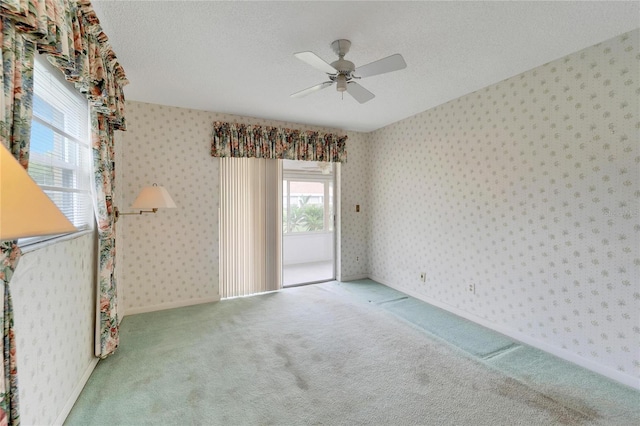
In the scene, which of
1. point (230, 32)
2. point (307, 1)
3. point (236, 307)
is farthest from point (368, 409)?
point (230, 32)

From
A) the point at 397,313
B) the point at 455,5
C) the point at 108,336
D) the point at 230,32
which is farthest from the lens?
the point at 397,313

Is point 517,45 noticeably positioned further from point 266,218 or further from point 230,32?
point 266,218

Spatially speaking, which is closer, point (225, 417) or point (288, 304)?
point (225, 417)

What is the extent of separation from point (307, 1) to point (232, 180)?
8.92 feet

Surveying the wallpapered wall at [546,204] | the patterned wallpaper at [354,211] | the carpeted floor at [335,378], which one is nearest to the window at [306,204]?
the patterned wallpaper at [354,211]

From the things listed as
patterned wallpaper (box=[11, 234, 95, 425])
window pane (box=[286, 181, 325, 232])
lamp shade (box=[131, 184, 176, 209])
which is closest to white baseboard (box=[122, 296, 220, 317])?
patterned wallpaper (box=[11, 234, 95, 425])

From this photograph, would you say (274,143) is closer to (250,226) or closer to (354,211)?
(250,226)

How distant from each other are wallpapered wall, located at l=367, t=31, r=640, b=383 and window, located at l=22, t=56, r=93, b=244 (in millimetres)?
3624

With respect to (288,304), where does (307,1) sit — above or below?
above

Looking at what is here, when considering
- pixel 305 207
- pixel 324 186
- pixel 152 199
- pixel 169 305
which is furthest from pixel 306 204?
pixel 152 199

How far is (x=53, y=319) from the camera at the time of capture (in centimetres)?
168

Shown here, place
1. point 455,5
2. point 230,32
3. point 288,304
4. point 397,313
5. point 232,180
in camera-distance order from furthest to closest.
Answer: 1. point 232,180
2. point 288,304
3. point 397,313
4. point 230,32
5. point 455,5

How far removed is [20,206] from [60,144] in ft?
6.03

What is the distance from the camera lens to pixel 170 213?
3.69m
